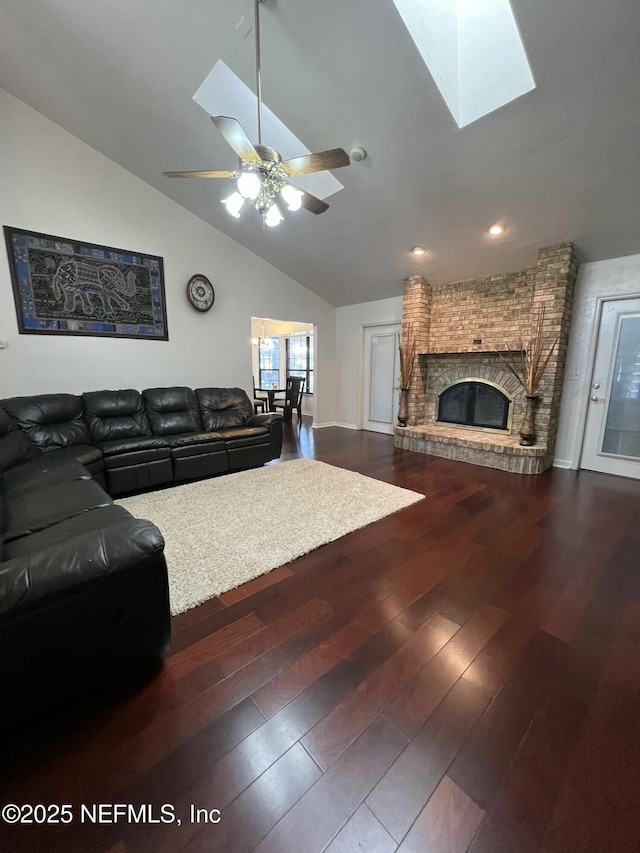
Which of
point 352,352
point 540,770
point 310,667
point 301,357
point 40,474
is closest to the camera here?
point 540,770

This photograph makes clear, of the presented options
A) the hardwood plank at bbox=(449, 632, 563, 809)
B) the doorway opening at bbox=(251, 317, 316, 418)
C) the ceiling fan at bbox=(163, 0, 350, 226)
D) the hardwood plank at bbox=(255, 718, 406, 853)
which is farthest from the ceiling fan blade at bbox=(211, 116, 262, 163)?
the doorway opening at bbox=(251, 317, 316, 418)

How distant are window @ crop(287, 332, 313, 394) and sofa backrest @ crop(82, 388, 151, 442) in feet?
14.9

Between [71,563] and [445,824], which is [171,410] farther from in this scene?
[445,824]

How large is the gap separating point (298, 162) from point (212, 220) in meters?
2.96

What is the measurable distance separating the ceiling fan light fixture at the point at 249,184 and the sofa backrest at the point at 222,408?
2.70m

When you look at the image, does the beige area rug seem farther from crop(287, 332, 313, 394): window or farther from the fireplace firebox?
crop(287, 332, 313, 394): window

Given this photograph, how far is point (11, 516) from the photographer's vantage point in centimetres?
173

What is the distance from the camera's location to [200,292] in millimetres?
4512

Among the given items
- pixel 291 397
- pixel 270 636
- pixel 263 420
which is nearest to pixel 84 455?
pixel 263 420

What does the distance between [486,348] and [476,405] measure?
0.83 m

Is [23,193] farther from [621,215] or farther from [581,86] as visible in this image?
[621,215]

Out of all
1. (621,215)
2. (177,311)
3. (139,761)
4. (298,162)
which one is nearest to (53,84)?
(177,311)

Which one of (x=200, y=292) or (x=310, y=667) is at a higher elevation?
(x=200, y=292)

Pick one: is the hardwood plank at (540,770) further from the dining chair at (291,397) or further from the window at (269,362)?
the window at (269,362)
